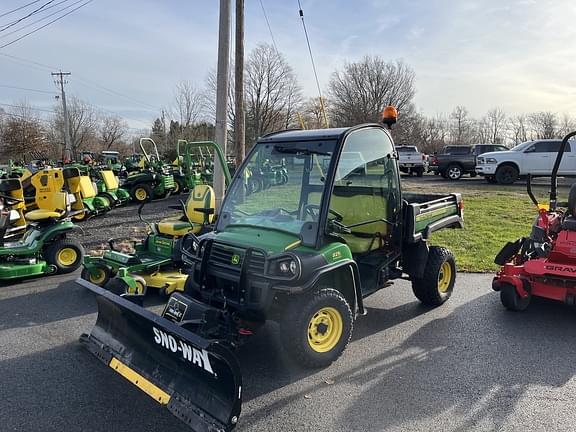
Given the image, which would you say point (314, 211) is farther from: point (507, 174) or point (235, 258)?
point (507, 174)

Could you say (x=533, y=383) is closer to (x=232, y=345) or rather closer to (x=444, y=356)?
(x=444, y=356)

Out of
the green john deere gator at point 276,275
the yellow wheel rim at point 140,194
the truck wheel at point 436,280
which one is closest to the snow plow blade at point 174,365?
the green john deere gator at point 276,275

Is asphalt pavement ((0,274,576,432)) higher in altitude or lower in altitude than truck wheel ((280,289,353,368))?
lower

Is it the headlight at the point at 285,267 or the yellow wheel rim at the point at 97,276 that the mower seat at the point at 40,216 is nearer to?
the yellow wheel rim at the point at 97,276

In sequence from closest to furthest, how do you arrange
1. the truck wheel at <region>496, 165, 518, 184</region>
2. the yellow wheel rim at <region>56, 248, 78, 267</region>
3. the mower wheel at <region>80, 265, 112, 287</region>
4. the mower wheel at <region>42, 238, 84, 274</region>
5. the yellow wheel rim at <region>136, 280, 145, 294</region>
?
the yellow wheel rim at <region>136, 280, 145, 294</region> < the mower wheel at <region>80, 265, 112, 287</region> < the mower wheel at <region>42, 238, 84, 274</region> < the yellow wheel rim at <region>56, 248, 78, 267</region> < the truck wheel at <region>496, 165, 518, 184</region>

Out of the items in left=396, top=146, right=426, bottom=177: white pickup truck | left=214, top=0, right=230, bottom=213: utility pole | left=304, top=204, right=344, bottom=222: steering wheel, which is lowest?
left=304, top=204, right=344, bottom=222: steering wheel

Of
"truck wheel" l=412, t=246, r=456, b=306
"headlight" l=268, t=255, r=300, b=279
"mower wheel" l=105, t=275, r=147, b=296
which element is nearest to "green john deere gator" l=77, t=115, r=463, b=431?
"headlight" l=268, t=255, r=300, b=279

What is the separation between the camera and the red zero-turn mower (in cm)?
467

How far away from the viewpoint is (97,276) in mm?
5941

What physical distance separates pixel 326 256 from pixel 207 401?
4.77 ft

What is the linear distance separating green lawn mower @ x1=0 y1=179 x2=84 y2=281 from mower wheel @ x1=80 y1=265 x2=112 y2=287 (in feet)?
3.35

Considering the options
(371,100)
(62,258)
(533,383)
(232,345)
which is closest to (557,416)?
(533,383)

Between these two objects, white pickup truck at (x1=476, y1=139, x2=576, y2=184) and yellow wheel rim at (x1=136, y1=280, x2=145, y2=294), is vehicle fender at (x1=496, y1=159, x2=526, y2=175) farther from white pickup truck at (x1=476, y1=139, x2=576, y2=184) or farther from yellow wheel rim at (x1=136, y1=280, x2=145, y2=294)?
yellow wheel rim at (x1=136, y1=280, x2=145, y2=294)

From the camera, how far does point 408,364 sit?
3.83m
